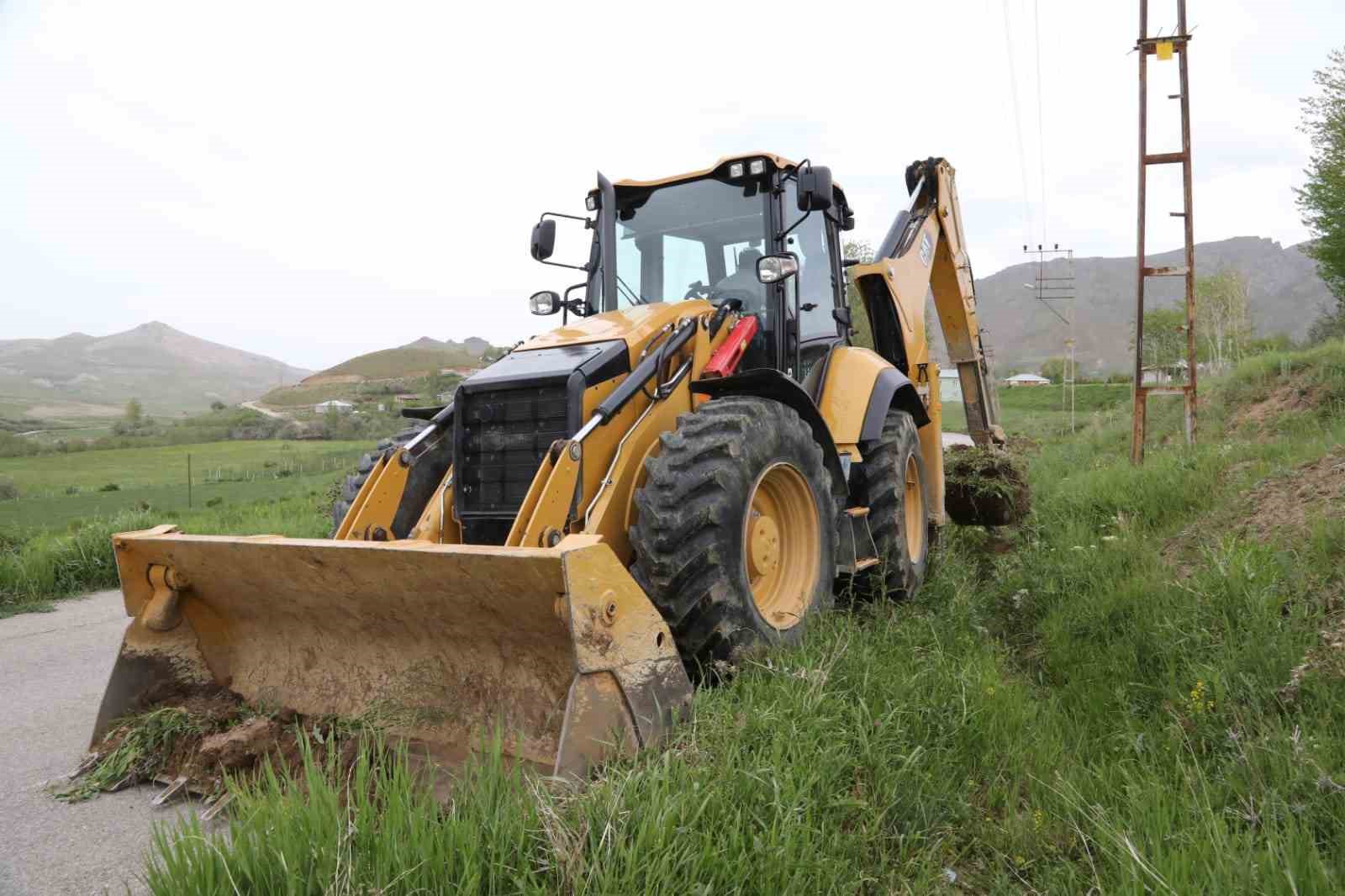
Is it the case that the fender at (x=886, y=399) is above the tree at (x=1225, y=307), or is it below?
below

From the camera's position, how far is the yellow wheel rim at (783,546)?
4316 mm

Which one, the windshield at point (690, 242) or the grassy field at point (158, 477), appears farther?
the grassy field at point (158, 477)

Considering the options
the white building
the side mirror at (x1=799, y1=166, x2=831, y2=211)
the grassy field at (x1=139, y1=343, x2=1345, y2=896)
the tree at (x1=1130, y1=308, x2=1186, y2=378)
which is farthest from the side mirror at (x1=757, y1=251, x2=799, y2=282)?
the tree at (x1=1130, y1=308, x2=1186, y2=378)

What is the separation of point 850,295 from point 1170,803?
5152 millimetres

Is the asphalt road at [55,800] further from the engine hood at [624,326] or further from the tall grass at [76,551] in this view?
Answer: the engine hood at [624,326]

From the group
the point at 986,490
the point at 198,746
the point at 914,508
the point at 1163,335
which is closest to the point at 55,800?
the point at 198,746

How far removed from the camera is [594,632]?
119 inches

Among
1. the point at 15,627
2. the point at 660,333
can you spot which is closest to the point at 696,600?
the point at 660,333

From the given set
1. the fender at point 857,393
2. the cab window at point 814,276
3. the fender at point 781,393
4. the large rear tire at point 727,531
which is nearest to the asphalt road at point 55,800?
the large rear tire at point 727,531

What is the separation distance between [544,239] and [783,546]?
249cm

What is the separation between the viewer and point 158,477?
19312 millimetres

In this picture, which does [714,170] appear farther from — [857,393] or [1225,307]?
[1225,307]

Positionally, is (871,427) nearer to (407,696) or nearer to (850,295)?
(850,295)

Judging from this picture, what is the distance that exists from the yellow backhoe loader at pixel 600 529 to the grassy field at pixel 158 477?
322 inches
